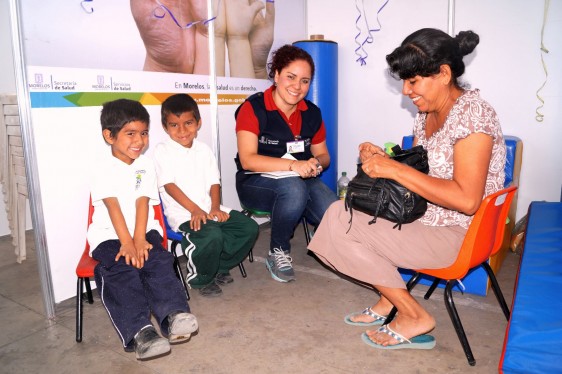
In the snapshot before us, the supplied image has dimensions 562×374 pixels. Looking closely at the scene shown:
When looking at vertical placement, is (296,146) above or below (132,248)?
above

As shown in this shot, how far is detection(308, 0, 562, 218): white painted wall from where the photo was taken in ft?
11.0

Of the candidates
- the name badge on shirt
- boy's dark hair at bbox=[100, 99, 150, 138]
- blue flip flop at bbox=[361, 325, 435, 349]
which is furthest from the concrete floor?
boy's dark hair at bbox=[100, 99, 150, 138]

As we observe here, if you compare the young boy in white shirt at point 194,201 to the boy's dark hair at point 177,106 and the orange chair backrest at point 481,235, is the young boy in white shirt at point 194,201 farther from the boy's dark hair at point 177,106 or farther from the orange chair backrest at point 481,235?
the orange chair backrest at point 481,235

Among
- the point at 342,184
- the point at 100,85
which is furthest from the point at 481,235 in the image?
the point at 342,184

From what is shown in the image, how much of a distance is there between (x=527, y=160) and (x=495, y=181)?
2.07m

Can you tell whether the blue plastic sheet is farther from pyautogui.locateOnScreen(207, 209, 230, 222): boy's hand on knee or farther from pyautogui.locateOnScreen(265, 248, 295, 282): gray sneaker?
pyautogui.locateOnScreen(207, 209, 230, 222): boy's hand on knee

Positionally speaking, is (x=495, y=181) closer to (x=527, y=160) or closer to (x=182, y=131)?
(x=182, y=131)

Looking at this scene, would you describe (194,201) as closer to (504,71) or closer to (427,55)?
(427,55)

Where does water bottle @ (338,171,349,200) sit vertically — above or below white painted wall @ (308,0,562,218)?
below

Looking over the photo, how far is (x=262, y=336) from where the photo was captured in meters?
2.10

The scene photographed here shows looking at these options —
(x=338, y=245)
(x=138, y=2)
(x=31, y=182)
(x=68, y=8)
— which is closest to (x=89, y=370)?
(x=31, y=182)

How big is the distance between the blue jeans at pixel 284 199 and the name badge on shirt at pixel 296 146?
0.22m

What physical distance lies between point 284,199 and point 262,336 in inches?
35.6

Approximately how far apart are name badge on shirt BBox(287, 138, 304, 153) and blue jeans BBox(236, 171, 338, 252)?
8.7 inches
